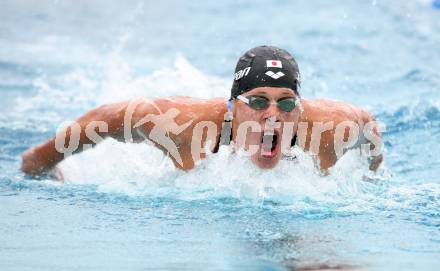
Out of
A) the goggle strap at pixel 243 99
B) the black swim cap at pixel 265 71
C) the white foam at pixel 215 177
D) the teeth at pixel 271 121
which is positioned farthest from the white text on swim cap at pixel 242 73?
the white foam at pixel 215 177

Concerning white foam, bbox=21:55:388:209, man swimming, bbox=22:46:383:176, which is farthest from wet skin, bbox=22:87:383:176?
white foam, bbox=21:55:388:209

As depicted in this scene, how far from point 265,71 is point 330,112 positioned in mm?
707

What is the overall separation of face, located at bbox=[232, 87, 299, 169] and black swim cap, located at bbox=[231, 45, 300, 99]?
0.05 metres

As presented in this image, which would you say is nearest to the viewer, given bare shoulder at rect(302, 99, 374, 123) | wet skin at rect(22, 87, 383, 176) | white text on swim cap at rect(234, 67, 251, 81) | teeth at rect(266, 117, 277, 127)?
teeth at rect(266, 117, 277, 127)

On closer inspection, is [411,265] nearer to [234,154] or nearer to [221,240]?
[221,240]

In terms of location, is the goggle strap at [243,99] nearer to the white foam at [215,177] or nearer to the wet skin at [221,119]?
the wet skin at [221,119]

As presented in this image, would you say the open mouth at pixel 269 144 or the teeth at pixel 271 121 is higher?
the teeth at pixel 271 121

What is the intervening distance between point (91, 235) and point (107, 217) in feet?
1.44

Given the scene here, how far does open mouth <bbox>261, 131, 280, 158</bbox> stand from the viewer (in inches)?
216

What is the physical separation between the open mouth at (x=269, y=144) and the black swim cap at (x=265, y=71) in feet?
1.18

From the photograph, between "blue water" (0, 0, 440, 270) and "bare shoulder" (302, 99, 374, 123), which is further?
"bare shoulder" (302, 99, 374, 123)

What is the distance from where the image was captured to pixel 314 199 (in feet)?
18.3

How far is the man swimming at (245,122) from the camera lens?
219 inches

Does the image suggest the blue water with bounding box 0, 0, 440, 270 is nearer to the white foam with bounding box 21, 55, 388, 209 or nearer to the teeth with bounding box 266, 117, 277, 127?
the white foam with bounding box 21, 55, 388, 209
